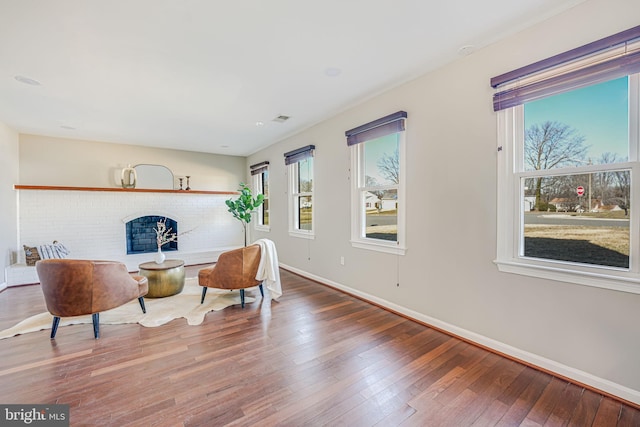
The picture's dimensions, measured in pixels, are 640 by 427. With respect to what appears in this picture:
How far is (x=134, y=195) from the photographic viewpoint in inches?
226

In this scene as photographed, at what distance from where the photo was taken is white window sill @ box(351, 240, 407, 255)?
10.3 feet

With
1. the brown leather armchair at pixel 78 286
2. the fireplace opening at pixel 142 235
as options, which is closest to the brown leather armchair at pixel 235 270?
the brown leather armchair at pixel 78 286

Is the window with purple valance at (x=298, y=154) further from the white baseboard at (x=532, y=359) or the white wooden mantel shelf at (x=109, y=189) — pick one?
the white baseboard at (x=532, y=359)

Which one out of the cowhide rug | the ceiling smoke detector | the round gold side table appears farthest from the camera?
the ceiling smoke detector

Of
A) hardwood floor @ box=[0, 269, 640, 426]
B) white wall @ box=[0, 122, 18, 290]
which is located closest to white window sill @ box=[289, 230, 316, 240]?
hardwood floor @ box=[0, 269, 640, 426]

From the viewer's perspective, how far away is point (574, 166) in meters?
2.01

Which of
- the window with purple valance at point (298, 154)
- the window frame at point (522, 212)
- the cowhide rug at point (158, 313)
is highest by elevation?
the window with purple valance at point (298, 154)

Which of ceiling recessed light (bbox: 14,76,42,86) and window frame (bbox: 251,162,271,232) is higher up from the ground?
ceiling recessed light (bbox: 14,76,42,86)

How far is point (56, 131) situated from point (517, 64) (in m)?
6.88

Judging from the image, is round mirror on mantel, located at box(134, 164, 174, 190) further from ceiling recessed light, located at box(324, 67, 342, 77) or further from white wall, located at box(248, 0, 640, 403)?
ceiling recessed light, located at box(324, 67, 342, 77)

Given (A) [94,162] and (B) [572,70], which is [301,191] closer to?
(B) [572,70]

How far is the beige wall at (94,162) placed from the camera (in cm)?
503

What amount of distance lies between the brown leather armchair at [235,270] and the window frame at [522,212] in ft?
8.58

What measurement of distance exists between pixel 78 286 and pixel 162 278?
1179 mm
